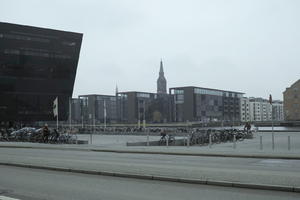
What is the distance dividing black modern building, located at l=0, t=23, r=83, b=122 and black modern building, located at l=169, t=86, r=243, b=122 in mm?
68736

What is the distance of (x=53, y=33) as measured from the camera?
69438 millimetres

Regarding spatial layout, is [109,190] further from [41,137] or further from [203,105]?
[203,105]

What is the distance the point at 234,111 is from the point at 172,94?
79.8 feet

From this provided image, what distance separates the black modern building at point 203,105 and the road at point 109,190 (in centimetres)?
12120

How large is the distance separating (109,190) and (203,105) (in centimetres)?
13068

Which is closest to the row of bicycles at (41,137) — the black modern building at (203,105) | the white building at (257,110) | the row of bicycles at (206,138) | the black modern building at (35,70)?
the row of bicycles at (206,138)

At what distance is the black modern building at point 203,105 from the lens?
135 meters

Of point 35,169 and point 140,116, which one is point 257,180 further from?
point 140,116

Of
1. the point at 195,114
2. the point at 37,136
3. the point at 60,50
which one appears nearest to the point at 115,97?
the point at 195,114

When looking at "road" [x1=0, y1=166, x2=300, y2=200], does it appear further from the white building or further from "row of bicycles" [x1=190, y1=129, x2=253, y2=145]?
the white building

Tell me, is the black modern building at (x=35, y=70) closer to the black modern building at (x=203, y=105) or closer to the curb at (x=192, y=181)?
the curb at (x=192, y=181)

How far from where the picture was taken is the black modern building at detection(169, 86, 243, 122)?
5325 inches

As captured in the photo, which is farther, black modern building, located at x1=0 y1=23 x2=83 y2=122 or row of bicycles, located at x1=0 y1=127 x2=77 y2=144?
black modern building, located at x1=0 y1=23 x2=83 y2=122

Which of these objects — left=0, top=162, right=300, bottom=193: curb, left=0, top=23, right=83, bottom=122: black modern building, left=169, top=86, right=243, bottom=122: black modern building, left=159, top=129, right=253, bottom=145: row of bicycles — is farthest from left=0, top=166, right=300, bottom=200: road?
left=169, top=86, right=243, bottom=122: black modern building
